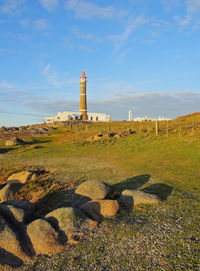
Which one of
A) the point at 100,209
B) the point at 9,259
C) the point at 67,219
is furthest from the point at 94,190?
the point at 9,259

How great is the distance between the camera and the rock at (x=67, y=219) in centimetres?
691

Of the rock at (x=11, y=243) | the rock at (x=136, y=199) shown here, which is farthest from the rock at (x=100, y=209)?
the rock at (x=11, y=243)

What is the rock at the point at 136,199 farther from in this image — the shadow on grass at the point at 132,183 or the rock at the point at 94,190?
the shadow on grass at the point at 132,183

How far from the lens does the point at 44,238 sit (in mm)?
6363

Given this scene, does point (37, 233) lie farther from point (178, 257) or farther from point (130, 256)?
point (178, 257)

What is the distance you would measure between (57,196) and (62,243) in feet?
A: 16.6

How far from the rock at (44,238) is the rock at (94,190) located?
134 inches

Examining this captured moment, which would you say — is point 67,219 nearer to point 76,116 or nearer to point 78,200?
point 78,200

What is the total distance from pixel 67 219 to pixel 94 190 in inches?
121

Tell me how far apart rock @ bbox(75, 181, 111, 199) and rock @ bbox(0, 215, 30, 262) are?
13.8 feet

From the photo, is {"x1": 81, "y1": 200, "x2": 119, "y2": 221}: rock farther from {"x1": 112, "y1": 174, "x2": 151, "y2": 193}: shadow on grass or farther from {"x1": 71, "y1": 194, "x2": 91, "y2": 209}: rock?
{"x1": 112, "y1": 174, "x2": 151, "y2": 193}: shadow on grass

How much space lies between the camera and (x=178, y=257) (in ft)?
18.0

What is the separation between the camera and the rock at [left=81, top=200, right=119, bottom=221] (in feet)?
26.2

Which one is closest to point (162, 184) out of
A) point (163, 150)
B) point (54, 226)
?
point (54, 226)
